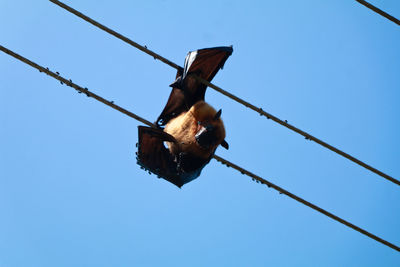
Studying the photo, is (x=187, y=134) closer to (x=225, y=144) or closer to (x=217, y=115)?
(x=217, y=115)

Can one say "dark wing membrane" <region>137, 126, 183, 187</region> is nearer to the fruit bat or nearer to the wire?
the fruit bat

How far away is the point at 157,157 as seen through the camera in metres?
7.88

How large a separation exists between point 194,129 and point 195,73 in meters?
1.03

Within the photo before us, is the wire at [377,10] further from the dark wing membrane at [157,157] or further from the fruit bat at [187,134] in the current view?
the dark wing membrane at [157,157]

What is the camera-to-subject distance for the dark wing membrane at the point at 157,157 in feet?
25.2

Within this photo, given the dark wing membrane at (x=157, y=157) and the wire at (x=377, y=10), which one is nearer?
the wire at (x=377, y=10)

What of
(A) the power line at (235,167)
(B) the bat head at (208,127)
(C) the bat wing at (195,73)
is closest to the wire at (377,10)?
(A) the power line at (235,167)

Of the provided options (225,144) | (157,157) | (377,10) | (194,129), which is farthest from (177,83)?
(377,10)

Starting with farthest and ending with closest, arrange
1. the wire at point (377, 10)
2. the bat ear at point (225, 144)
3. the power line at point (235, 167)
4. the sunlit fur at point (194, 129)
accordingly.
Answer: the bat ear at point (225, 144)
the sunlit fur at point (194, 129)
the power line at point (235, 167)
the wire at point (377, 10)

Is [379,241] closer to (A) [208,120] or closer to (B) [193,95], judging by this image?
(A) [208,120]

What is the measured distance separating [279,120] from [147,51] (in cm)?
206

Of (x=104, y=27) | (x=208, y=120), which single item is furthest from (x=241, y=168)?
(x=104, y=27)

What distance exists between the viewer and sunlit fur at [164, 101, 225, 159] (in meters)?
7.62

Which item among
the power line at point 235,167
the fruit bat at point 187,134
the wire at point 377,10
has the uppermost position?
the wire at point 377,10
